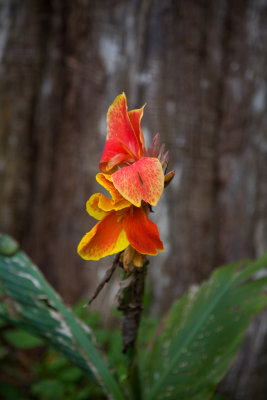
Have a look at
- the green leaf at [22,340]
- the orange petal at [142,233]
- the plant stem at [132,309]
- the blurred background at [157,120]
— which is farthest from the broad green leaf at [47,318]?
the blurred background at [157,120]

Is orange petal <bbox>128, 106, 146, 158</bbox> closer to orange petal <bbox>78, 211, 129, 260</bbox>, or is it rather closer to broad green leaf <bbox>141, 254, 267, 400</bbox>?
orange petal <bbox>78, 211, 129, 260</bbox>

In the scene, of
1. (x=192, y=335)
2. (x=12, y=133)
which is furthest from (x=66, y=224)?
(x=192, y=335)

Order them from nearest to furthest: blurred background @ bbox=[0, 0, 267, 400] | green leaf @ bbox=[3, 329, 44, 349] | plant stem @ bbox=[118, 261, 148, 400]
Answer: plant stem @ bbox=[118, 261, 148, 400] < green leaf @ bbox=[3, 329, 44, 349] < blurred background @ bbox=[0, 0, 267, 400]

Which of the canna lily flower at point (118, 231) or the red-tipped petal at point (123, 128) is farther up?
the red-tipped petal at point (123, 128)

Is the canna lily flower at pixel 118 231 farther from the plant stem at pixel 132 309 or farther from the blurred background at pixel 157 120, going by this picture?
the blurred background at pixel 157 120

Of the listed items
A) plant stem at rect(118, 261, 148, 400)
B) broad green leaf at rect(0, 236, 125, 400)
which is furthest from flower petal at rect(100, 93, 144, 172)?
broad green leaf at rect(0, 236, 125, 400)

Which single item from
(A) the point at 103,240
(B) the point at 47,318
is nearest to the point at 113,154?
(A) the point at 103,240
